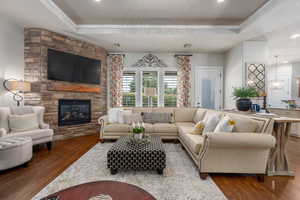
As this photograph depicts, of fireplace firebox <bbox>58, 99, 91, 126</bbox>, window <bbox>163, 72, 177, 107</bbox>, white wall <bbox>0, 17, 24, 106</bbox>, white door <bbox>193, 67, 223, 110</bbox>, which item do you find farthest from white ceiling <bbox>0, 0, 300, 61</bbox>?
fireplace firebox <bbox>58, 99, 91, 126</bbox>

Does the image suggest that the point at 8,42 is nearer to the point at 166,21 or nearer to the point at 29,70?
the point at 29,70

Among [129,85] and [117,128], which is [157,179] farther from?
[129,85]

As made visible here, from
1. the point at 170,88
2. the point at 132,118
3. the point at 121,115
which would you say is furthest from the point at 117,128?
the point at 170,88

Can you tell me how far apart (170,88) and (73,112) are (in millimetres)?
3479

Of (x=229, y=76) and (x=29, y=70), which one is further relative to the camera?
(x=229, y=76)

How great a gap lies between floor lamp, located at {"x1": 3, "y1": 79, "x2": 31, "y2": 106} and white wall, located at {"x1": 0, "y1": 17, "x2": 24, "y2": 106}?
0.09 metres

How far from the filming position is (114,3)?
3.13 m

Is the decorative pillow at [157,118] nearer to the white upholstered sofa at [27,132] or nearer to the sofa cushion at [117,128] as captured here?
the sofa cushion at [117,128]

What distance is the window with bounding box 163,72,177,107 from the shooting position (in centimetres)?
564

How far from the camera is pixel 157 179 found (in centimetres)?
213

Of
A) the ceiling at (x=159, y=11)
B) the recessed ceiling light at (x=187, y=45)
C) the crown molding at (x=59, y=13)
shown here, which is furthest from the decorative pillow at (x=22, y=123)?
the recessed ceiling light at (x=187, y=45)

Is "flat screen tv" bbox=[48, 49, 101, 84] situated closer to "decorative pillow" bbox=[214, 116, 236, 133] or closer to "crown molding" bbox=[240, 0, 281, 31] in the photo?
"decorative pillow" bbox=[214, 116, 236, 133]

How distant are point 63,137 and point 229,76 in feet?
19.0

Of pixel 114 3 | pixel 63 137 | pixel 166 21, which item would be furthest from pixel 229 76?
pixel 63 137
